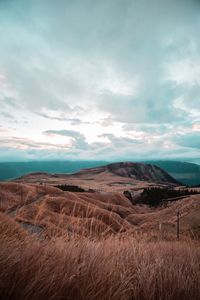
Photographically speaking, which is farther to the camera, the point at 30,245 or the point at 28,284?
the point at 30,245

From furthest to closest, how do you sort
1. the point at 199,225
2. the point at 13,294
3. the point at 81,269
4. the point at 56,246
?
the point at 199,225
the point at 56,246
the point at 81,269
the point at 13,294

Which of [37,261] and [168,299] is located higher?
[37,261]

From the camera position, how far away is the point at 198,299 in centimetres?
411

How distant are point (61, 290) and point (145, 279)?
1.21 m

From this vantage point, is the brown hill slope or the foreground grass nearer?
the foreground grass

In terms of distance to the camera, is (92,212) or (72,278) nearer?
(72,278)

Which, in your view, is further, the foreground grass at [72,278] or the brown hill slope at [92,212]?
the brown hill slope at [92,212]

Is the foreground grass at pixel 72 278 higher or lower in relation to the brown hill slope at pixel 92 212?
higher

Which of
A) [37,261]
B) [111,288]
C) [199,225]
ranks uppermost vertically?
[37,261]

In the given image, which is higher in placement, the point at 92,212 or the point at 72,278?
the point at 72,278

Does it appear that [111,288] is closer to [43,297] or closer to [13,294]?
[43,297]

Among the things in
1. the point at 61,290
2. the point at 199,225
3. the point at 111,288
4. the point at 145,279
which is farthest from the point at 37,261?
the point at 199,225

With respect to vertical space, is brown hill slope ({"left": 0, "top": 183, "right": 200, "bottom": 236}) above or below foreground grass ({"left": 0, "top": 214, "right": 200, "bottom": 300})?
below

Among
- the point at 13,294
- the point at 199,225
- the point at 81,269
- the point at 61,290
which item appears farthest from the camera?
the point at 199,225
